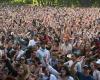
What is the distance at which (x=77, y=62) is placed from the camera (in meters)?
13.3

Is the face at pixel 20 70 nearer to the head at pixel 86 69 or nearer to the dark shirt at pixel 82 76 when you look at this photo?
the dark shirt at pixel 82 76

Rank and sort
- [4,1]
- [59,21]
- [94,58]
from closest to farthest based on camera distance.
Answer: [94,58] → [59,21] → [4,1]

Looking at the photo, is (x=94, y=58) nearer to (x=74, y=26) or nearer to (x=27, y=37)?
(x=27, y=37)

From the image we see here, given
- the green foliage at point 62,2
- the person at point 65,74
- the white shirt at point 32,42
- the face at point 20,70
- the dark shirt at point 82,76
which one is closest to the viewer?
the face at point 20,70

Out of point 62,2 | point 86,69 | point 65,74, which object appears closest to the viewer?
point 65,74

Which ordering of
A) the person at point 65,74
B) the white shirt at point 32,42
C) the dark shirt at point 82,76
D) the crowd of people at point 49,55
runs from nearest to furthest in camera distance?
1. the crowd of people at point 49,55
2. the person at point 65,74
3. the dark shirt at point 82,76
4. the white shirt at point 32,42

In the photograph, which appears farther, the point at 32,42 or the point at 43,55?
the point at 32,42

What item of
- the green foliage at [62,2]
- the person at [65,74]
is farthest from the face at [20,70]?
the green foliage at [62,2]

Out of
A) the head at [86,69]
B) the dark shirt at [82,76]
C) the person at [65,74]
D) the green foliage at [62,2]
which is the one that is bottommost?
the green foliage at [62,2]

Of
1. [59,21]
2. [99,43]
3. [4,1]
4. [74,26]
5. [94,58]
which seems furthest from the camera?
[4,1]

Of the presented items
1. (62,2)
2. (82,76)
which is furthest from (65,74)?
(62,2)

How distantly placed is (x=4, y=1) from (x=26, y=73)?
32.7 meters

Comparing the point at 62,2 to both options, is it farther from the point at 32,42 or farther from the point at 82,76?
the point at 82,76

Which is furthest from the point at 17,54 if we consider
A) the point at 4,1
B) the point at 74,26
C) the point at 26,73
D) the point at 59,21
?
the point at 4,1
